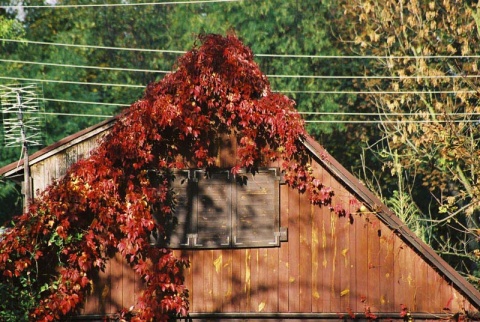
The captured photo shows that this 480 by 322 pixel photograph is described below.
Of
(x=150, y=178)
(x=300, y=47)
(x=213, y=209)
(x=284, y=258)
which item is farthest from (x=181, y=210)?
(x=300, y=47)

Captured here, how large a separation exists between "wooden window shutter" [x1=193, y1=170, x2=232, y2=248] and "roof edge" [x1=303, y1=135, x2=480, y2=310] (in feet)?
5.15

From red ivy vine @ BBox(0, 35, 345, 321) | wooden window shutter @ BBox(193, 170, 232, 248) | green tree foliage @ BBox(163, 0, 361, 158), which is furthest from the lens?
green tree foliage @ BBox(163, 0, 361, 158)

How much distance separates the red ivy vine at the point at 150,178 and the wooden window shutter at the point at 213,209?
29cm

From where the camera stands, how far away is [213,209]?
13297 millimetres

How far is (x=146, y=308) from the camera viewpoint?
12.9 meters

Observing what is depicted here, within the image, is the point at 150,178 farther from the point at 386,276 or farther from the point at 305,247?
the point at 386,276

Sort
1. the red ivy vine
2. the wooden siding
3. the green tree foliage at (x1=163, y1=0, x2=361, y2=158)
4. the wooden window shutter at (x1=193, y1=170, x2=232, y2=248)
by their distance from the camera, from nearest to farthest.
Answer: the red ivy vine, the wooden siding, the wooden window shutter at (x1=193, y1=170, x2=232, y2=248), the green tree foliage at (x1=163, y1=0, x2=361, y2=158)

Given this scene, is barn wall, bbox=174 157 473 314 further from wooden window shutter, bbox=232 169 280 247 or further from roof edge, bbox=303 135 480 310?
roof edge, bbox=303 135 480 310

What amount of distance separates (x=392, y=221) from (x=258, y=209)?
219cm

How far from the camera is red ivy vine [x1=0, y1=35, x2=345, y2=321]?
12.8m

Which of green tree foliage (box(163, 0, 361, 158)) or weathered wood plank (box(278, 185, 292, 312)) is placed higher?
green tree foliage (box(163, 0, 361, 158))

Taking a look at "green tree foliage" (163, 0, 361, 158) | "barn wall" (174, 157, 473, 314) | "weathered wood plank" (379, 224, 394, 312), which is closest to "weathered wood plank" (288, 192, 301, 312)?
"barn wall" (174, 157, 473, 314)

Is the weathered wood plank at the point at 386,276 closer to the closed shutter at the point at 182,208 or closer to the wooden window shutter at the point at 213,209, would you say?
the wooden window shutter at the point at 213,209

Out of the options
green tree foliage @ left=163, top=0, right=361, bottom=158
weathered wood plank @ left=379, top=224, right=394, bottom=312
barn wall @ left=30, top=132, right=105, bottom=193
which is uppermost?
green tree foliage @ left=163, top=0, right=361, bottom=158
